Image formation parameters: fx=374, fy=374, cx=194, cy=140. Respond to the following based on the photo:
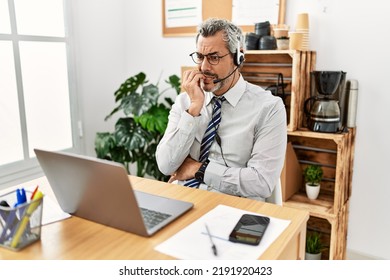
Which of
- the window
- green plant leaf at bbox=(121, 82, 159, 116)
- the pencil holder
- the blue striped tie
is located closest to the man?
the blue striped tie

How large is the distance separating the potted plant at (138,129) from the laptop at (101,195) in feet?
5.03

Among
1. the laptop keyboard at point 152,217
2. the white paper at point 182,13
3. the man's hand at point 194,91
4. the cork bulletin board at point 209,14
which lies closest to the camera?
the laptop keyboard at point 152,217

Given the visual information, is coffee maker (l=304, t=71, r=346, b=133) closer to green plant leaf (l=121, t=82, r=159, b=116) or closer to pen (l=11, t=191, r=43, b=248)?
green plant leaf (l=121, t=82, r=159, b=116)

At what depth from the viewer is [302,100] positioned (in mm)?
2227

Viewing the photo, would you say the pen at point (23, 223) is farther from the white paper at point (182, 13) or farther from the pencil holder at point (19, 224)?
the white paper at point (182, 13)

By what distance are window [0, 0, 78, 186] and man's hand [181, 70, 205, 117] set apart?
1395mm

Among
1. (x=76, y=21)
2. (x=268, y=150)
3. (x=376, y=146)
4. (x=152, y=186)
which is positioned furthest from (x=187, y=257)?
(x=76, y=21)

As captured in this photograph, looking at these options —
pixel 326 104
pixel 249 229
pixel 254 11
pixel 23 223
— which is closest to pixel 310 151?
pixel 326 104

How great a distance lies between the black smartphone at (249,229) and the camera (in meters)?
0.91

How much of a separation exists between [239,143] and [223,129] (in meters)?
0.10

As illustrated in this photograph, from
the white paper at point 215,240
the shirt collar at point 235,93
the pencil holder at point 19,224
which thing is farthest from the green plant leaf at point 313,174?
the pencil holder at point 19,224

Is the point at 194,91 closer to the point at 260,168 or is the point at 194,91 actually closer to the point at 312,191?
the point at 260,168

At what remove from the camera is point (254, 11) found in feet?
8.08

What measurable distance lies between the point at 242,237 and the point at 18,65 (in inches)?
83.4
